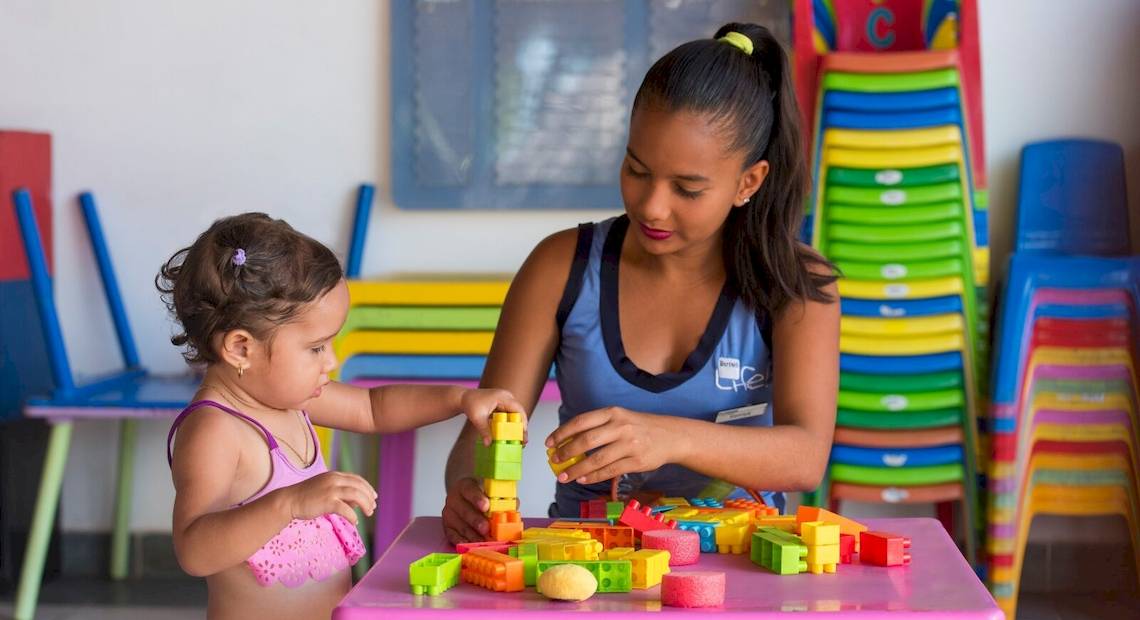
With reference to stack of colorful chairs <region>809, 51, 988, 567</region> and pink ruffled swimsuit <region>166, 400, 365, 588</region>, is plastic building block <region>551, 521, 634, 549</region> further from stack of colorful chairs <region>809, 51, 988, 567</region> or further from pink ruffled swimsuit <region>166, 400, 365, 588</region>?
stack of colorful chairs <region>809, 51, 988, 567</region>

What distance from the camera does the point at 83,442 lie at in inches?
169

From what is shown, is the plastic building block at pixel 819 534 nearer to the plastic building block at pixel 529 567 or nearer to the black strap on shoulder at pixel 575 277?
the plastic building block at pixel 529 567

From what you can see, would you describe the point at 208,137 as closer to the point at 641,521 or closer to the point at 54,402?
the point at 54,402

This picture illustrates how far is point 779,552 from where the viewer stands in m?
1.56

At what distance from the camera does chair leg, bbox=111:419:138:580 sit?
4.15 meters

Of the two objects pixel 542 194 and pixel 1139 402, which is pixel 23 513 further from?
pixel 1139 402

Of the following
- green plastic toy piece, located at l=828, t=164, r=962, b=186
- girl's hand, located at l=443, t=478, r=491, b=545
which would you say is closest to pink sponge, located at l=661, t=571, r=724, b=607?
girl's hand, located at l=443, t=478, r=491, b=545

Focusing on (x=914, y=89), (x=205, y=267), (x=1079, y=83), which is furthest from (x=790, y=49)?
(x=205, y=267)

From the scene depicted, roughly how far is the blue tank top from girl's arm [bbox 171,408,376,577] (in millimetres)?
613

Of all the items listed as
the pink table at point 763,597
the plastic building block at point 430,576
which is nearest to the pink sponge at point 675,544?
the pink table at point 763,597

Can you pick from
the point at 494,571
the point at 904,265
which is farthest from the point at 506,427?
the point at 904,265

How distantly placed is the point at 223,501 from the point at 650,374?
732mm

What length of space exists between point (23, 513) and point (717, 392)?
2.79m

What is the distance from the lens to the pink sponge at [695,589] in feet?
4.57
